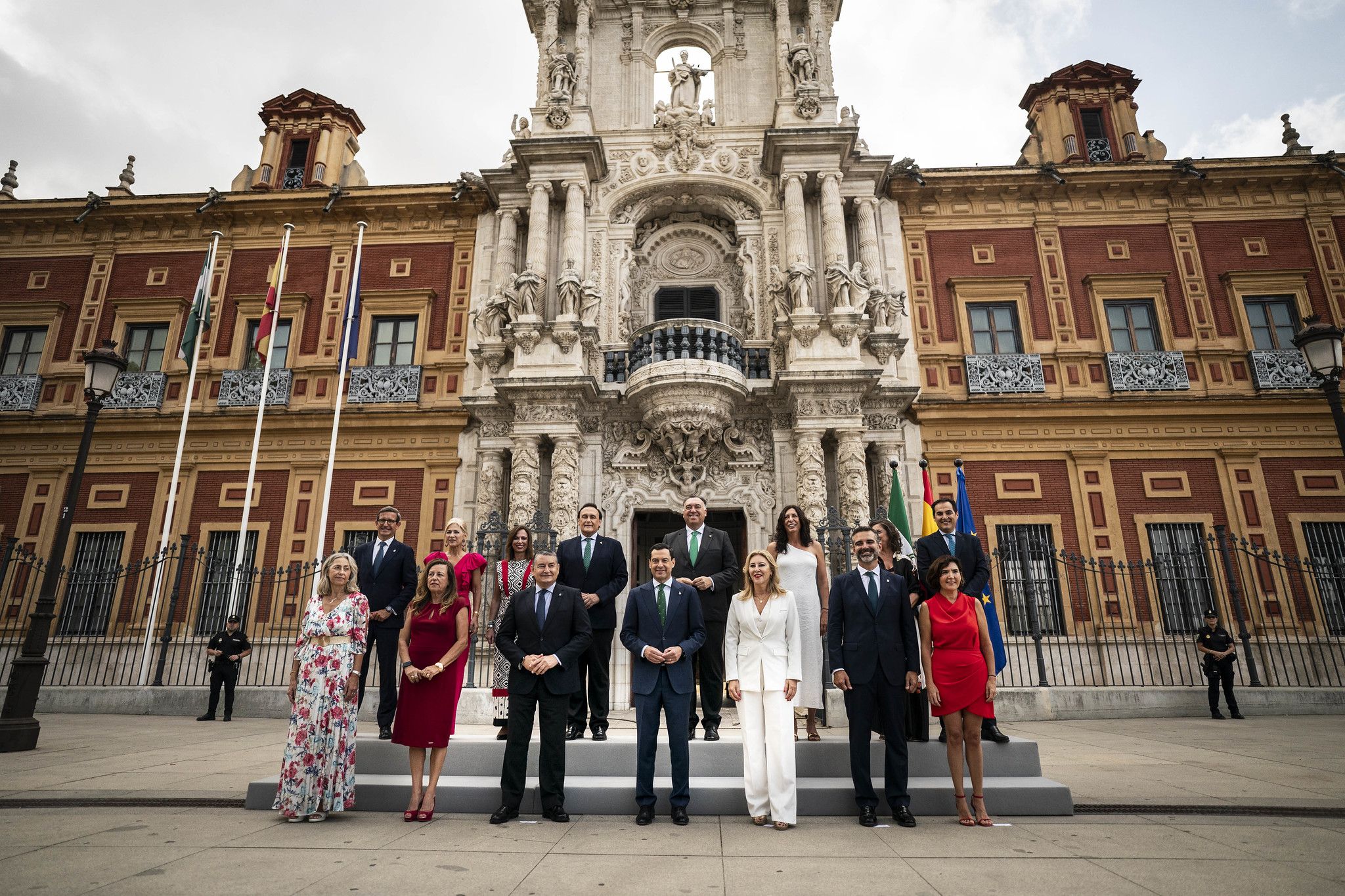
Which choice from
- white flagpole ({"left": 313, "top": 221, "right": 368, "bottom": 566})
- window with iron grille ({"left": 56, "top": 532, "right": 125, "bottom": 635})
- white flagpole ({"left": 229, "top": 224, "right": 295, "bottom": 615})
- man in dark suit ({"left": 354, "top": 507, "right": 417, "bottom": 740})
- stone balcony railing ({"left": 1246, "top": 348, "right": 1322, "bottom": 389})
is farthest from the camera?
stone balcony railing ({"left": 1246, "top": 348, "right": 1322, "bottom": 389})

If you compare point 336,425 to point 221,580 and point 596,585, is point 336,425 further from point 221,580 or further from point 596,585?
point 596,585

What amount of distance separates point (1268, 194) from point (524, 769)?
66.2 feet

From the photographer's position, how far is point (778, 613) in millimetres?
4855

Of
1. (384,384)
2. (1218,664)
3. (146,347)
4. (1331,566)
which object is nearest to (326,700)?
(1218,664)

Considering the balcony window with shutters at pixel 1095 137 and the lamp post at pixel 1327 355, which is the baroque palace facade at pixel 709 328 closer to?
the balcony window with shutters at pixel 1095 137

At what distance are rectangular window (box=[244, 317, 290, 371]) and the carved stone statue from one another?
22.6ft

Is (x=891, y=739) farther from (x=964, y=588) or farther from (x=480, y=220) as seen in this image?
(x=480, y=220)

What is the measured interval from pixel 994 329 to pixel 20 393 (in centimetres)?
2204

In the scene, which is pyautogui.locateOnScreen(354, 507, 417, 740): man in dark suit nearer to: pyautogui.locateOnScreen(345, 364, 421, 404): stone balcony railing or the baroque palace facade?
the baroque palace facade

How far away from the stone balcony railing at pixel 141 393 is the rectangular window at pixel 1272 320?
2386 centimetres

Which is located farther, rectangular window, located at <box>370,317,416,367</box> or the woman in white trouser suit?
rectangular window, located at <box>370,317,416,367</box>

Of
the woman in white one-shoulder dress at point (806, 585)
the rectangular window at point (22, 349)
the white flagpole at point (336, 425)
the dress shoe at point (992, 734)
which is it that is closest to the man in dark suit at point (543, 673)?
the woman in white one-shoulder dress at point (806, 585)

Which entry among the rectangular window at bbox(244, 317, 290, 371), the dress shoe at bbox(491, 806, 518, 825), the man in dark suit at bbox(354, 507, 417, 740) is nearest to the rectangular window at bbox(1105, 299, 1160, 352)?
the man in dark suit at bbox(354, 507, 417, 740)

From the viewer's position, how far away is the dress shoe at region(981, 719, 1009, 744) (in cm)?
529
